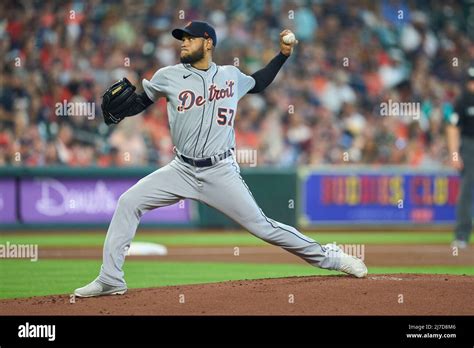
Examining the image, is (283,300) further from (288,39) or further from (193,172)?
(288,39)

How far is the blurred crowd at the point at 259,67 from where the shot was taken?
52.9 ft

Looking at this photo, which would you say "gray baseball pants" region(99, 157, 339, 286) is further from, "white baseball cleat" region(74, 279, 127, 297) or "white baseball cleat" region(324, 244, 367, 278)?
"white baseball cleat" region(324, 244, 367, 278)

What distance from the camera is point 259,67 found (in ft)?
60.4

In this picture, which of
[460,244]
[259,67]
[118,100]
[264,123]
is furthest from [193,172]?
[259,67]

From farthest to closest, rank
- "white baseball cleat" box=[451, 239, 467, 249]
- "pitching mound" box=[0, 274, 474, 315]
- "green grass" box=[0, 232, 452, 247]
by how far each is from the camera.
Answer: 1. "green grass" box=[0, 232, 452, 247]
2. "white baseball cleat" box=[451, 239, 467, 249]
3. "pitching mound" box=[0, 274, 474, 315]

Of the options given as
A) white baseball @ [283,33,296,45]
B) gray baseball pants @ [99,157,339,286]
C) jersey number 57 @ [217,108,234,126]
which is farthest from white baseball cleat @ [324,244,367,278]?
white baseball @ [283,33,296,45]

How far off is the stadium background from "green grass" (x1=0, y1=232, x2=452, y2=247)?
1.6 inches

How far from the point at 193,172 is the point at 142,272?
3201mm

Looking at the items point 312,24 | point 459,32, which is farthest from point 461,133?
point 459,32

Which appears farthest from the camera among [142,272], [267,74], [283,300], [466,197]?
[466,197]

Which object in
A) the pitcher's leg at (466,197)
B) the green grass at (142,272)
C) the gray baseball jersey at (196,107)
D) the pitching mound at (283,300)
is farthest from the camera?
the pitcher's leg at (466,197)

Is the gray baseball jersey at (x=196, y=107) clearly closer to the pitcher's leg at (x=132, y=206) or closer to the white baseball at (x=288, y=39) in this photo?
the pitcher's leg at (x=132, y=206)

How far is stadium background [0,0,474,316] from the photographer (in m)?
15.0

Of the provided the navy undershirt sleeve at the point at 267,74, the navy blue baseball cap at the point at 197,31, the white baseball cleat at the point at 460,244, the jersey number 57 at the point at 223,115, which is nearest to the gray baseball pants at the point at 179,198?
the jersey number 57 at the point at 223,115
